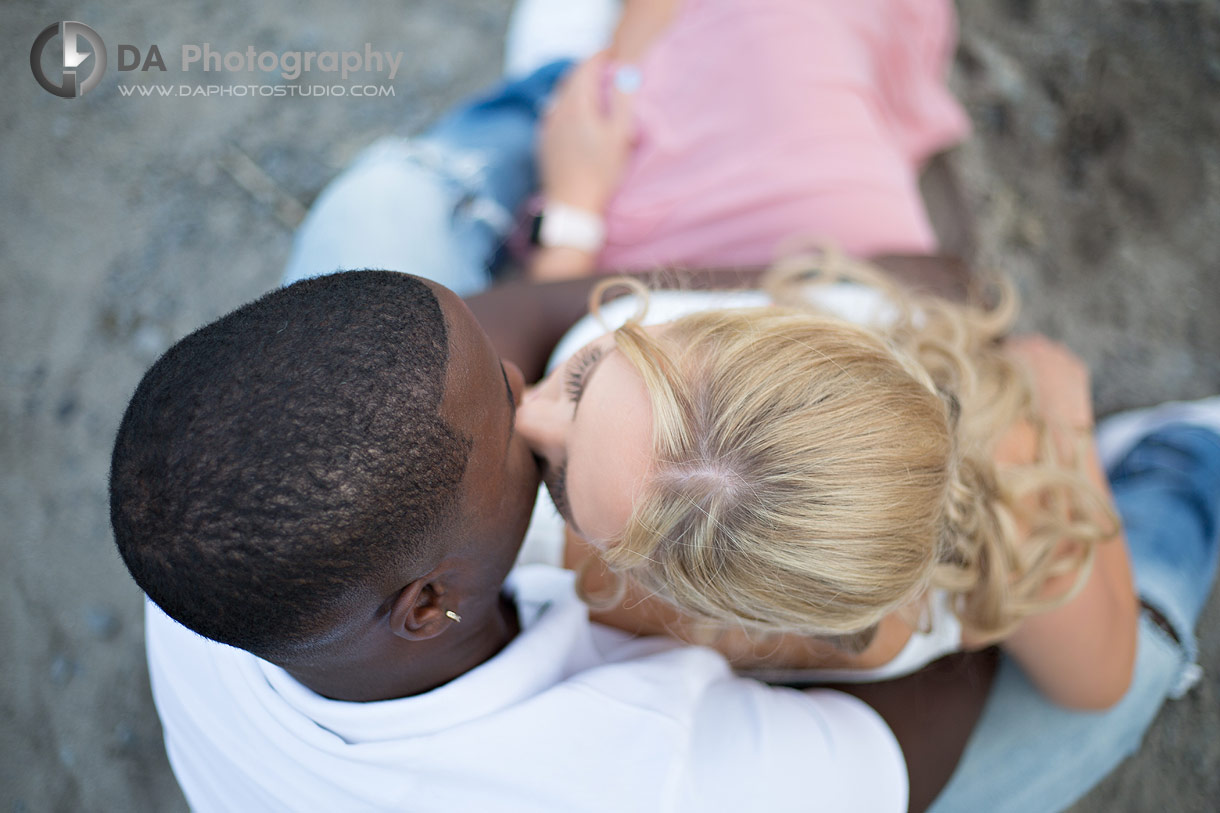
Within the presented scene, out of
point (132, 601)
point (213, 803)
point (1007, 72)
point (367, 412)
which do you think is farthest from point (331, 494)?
point (1007, 72)

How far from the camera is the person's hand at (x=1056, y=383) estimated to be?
1.61 metres

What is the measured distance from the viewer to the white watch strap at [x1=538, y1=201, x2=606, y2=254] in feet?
6.18

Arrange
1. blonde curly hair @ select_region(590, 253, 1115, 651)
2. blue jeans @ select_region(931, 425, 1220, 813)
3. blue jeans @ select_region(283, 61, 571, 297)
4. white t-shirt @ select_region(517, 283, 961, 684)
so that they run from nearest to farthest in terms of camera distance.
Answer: blonde curly hair @ select_region(590, 253, 1115, 651) < white t-shirt @ select_region(517, 283, 961, 684) < blue jeans @ select_region(931, 425, 1220, 813) < blue jeans @ select_region(283, 61, 571, 297)

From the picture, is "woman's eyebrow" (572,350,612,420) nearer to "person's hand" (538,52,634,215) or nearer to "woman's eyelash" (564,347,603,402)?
"woman's eyelash" (564,347,603,402)

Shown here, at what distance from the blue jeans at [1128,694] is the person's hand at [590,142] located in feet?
4.74

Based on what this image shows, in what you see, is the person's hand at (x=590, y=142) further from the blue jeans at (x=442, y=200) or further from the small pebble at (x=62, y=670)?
the small pebble at (x=62, y=670)

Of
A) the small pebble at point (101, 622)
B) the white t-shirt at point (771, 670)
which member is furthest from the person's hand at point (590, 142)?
the small pebble at point (101, 622)

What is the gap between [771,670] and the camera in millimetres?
1373

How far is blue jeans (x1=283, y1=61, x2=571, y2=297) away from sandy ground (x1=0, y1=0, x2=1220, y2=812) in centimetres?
55

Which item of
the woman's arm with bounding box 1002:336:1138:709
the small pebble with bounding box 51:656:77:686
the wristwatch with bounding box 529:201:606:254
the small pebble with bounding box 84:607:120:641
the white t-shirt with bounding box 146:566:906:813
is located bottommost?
the small pebble with bounding box 51:656:77:686

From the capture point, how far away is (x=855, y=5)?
198 cm

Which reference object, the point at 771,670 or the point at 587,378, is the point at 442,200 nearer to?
the point at 587,378

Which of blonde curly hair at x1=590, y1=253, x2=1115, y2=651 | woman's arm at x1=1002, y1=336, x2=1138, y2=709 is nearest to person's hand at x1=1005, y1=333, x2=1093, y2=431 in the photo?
woman's arm at x1=1002, y1=336, x2=1138, y2=709

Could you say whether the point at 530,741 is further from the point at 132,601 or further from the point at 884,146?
the point at 884,146
